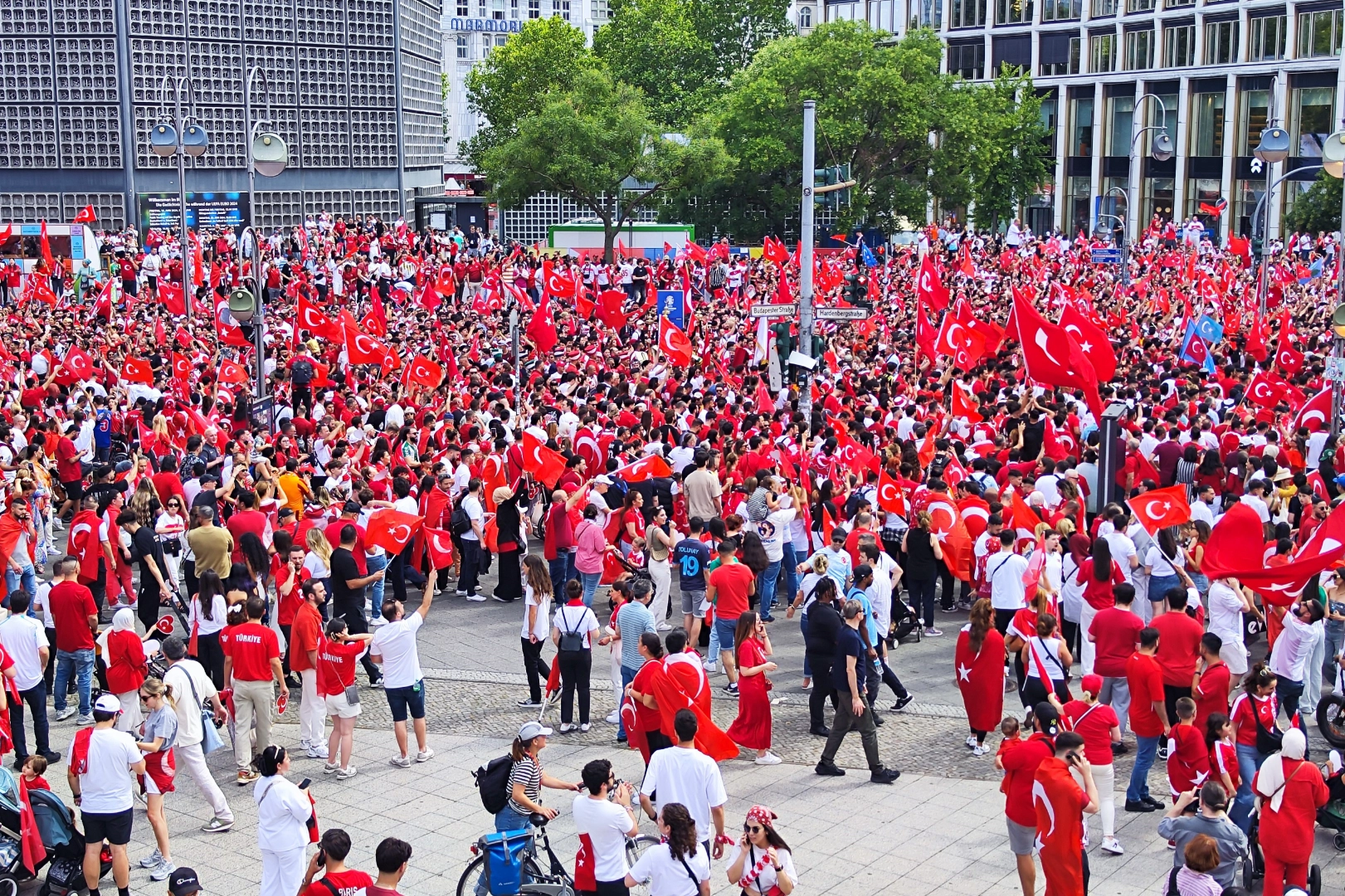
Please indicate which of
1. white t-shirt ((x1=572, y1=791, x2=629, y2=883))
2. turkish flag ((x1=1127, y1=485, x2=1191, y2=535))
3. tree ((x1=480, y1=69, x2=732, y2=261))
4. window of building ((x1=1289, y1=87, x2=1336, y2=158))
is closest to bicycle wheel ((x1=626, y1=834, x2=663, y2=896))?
white t-shirt ((x1=572, y1=791, x2=629, y2=883))

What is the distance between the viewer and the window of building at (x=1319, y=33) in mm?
64188

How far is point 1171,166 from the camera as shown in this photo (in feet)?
240

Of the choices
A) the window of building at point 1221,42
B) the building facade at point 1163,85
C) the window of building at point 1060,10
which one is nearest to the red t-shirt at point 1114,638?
the building facade at point 1163,85

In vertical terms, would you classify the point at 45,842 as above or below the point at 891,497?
below

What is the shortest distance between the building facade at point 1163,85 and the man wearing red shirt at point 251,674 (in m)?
52.8

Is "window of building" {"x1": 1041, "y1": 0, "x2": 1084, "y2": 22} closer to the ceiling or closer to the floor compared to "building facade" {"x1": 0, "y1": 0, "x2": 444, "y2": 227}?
closer to the ceiling

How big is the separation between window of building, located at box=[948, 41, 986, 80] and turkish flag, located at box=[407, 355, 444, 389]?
65283 millimetres

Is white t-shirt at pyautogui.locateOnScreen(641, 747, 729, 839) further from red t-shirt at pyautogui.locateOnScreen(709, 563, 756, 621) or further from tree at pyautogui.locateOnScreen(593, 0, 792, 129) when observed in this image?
tree at pyautogui.locateOnScreen(593, 0, 792, 129)

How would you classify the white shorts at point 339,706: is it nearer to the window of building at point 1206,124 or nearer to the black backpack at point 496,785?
the black backpack at point 496,785

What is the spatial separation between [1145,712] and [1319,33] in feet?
203

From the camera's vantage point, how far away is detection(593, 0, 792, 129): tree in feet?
238

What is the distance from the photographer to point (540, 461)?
55.5ft

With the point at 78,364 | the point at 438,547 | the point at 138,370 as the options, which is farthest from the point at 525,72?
the point at 438,547

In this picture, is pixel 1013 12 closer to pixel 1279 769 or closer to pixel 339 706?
pixel 339 706
